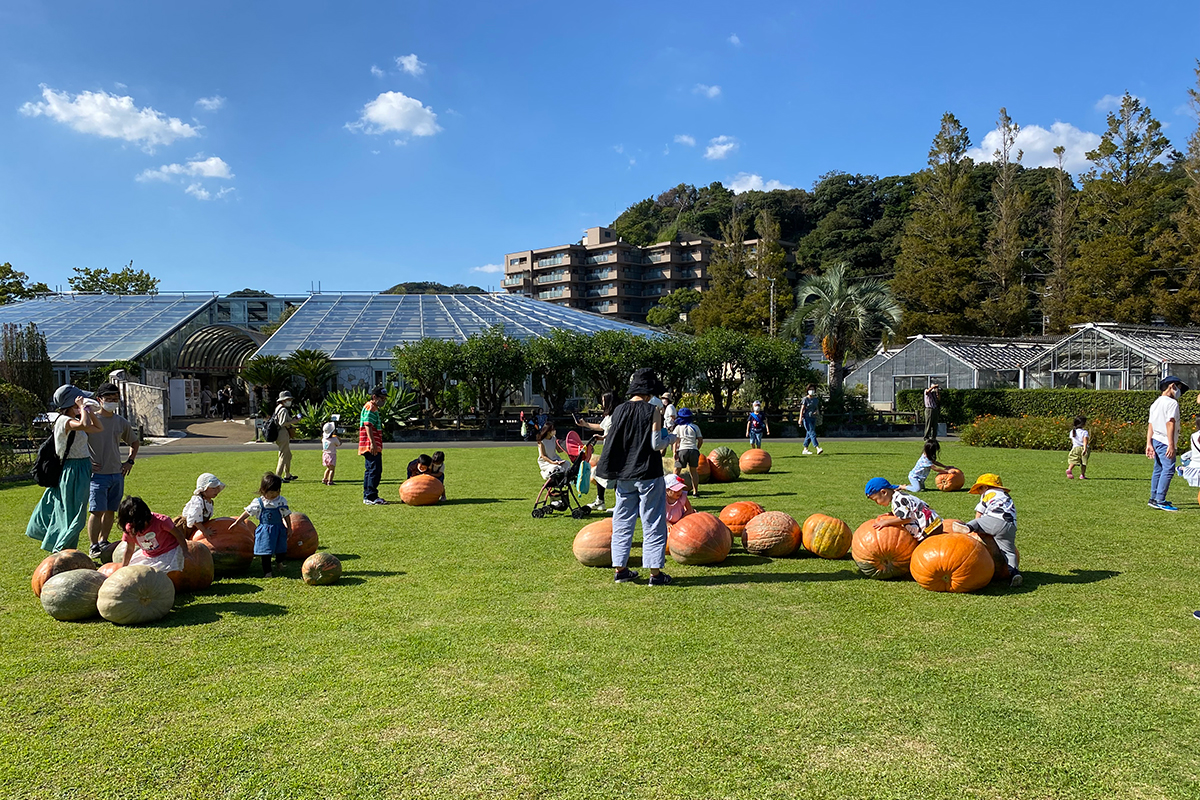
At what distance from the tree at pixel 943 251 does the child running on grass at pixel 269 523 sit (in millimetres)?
42821

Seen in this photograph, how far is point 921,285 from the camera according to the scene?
4512 centimetres

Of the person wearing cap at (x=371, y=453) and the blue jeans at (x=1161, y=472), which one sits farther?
the person wearing cap at (x=371, y=453)

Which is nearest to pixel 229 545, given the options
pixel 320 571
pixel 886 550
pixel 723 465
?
pixel 320 571

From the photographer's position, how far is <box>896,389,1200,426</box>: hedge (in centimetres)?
2636

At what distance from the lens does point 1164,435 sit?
1084 cm

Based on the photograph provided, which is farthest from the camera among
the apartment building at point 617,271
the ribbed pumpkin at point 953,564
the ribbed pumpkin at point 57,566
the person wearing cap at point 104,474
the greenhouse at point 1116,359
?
the apartment building at point 617,271

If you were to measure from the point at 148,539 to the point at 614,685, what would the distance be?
409 cm

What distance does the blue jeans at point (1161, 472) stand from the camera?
1089 cm

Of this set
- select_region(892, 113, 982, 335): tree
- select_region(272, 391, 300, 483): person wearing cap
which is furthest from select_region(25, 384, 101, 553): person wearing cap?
select_region(892, 113, 982, 335): tree

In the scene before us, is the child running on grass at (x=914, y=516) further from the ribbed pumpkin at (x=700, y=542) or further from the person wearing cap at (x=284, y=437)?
the person wearing cap at (x=284, y=437)

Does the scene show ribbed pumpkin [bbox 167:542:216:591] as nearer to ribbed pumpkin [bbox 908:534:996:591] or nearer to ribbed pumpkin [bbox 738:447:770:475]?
ribbed pumpkin [bbox 908:534:996:591]

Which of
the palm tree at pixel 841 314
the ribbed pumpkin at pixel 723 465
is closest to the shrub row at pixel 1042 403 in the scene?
the palm tree at pixel 841 314

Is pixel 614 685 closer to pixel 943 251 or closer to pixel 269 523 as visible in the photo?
pixel 269 523

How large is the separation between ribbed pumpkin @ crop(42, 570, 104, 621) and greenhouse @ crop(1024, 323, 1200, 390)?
32.5m
